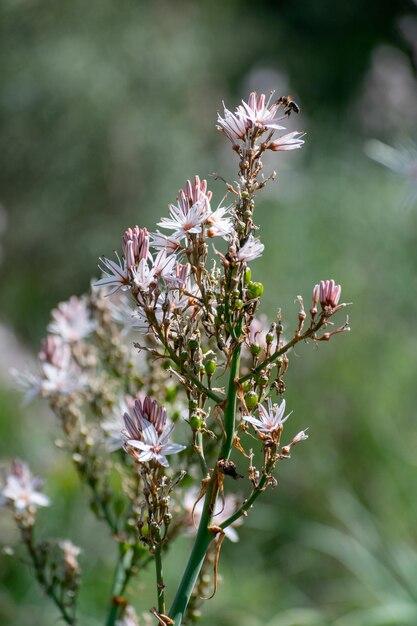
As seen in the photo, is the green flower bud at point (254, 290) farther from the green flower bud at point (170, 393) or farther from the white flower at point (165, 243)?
the green flower bud at point (170, 393)

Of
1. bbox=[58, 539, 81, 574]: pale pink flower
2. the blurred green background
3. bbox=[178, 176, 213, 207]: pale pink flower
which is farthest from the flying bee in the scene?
the blurred green background

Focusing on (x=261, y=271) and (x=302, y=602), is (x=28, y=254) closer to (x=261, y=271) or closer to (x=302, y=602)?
(x=261, y=271)

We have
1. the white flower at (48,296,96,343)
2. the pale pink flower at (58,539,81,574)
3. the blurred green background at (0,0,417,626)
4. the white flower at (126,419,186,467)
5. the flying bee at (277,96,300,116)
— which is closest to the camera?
the white flower at (126,419,186,467)

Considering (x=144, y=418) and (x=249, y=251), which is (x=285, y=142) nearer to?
(x=249, y=251)

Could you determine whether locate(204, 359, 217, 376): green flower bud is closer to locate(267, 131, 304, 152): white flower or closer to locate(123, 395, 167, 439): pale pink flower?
locate(123, 395, 167, 439): pale pink flower

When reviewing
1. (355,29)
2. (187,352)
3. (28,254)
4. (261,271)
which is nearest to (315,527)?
(261,271)

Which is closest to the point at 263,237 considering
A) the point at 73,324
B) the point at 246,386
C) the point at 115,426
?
the point at 73,324

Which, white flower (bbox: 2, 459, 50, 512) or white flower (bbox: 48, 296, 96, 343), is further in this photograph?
white flower (bbox: 48, 296, 96, 343)
